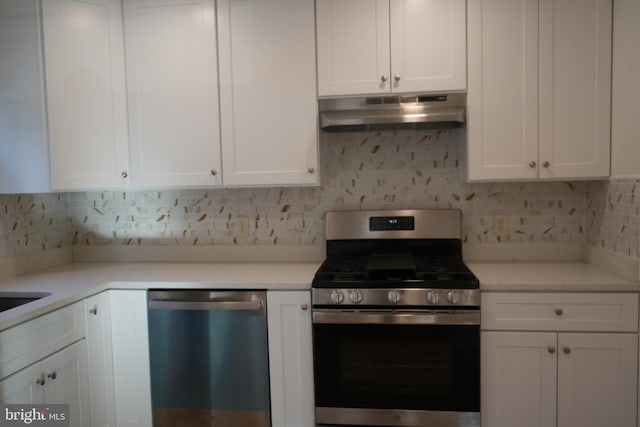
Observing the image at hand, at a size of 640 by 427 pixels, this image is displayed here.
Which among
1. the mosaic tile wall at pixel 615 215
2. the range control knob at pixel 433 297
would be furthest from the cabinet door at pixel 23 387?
the mosaic tile wall at pixel 615 215

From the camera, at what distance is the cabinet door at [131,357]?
7.36ft

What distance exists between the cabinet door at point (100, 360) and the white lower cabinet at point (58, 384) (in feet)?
0.15

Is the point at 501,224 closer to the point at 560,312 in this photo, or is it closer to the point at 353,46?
the point at 560,312

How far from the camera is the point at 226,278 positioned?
7.35 feet

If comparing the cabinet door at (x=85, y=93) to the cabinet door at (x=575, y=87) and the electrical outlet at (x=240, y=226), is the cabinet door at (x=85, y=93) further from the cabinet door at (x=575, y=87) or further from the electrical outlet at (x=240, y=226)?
the cabinet door at (x=575, y=87)

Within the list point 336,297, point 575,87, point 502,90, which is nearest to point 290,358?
point 336,297

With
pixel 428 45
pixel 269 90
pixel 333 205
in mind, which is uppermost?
pixel 428 45

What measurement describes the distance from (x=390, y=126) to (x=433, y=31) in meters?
0.49

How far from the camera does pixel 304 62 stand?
7.55 feet

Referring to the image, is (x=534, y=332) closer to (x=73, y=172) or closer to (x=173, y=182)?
(x=173, y=182)

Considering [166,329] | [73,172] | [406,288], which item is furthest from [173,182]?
[406,288]

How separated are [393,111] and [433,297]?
0.90m

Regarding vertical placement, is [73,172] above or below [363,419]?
above

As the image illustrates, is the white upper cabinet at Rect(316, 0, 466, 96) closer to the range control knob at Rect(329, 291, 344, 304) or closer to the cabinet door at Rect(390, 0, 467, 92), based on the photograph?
the cabinet door at Rect(390, 0, 467, 92)
